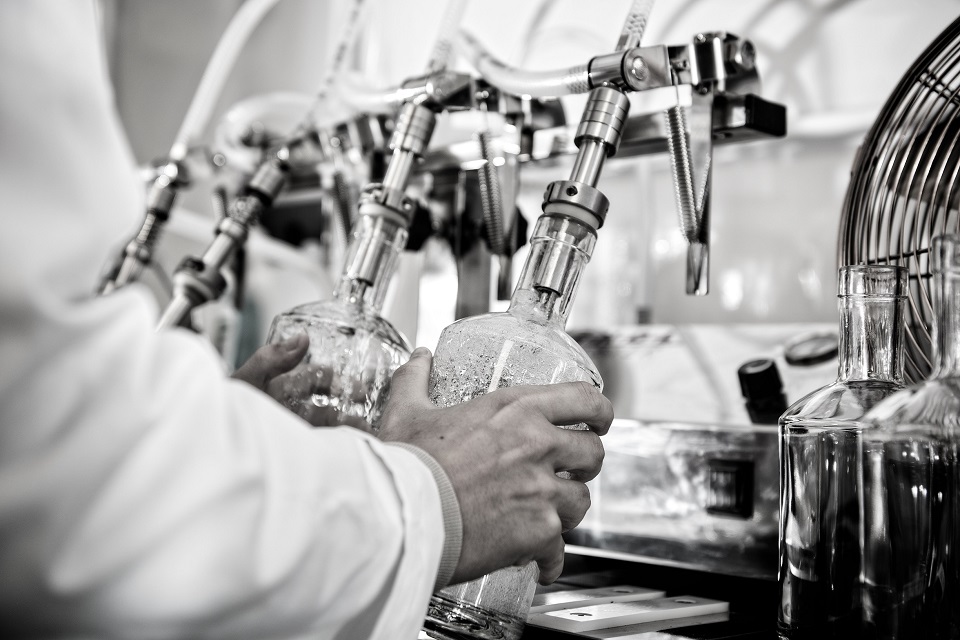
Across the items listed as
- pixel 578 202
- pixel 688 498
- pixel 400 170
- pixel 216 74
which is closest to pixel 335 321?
pixel 400 170

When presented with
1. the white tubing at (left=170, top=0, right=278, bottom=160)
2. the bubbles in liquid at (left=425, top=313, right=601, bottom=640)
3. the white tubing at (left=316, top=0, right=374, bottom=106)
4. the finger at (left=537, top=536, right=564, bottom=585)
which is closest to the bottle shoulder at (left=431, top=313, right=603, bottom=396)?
the bubbles in liquid at (left=425, top=313, right=601, bottom=640)

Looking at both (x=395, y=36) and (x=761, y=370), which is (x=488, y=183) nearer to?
(x=761, y=370)

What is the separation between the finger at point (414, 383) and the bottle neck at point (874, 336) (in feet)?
0.93

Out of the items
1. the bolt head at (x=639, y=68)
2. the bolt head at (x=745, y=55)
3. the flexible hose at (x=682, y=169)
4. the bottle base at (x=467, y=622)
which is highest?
the bolt head at (x=745, y=55)

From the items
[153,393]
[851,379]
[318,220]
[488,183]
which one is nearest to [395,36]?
[318,220]

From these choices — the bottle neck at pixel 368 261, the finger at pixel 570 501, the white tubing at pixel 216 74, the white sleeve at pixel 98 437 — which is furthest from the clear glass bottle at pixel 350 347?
the white tubing at pixel 216 74

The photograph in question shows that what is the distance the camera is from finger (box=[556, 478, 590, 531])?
22.4 inches

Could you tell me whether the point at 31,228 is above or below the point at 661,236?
below

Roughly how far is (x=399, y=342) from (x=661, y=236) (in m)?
0.41

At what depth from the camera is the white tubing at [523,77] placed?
80cm

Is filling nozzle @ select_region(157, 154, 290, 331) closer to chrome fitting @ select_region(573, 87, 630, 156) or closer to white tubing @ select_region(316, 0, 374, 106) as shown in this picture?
white tubing @ select_region(316, 0, 374, 106)

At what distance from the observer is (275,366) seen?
0.78 m

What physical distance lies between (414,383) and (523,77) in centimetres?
39

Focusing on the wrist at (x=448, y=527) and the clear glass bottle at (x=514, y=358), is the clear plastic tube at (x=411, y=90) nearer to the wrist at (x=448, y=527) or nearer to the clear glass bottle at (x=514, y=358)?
the clear glass bottle at (x=514, y=358)
